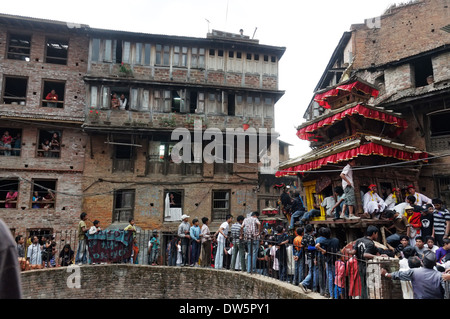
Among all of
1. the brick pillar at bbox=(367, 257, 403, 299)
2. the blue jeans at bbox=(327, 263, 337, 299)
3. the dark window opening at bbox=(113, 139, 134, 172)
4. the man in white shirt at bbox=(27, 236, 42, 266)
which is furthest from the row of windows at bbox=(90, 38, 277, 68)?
the brick pillar at bbox=(367, 257, 403, 299)

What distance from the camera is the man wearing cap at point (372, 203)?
11.6 meters

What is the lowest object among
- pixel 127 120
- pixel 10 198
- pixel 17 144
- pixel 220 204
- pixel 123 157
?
pixel 220 204

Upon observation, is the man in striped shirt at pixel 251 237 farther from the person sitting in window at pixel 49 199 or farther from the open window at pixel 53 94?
the open window at pixel 53 94

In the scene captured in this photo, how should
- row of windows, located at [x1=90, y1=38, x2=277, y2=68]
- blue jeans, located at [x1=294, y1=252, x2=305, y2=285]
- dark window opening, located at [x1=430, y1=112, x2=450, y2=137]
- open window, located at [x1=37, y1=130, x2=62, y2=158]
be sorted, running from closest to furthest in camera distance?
blue jeans, located at [x1=294, y1=252, x2=305, y2=285], dark window opening, located at [x1=430, y1=112, x2=450, y2=137], open window, located at [x1=37, y1=130, x2=62, y2=158], row of windows, located at [x1=90, y1=38, x2=277, y2=68]

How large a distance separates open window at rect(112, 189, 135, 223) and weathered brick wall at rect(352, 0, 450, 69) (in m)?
17.5

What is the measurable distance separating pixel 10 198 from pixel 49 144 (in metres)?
4.13

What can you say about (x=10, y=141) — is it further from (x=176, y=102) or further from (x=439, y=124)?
(x=439, y=124)

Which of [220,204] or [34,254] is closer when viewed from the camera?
[34,254]

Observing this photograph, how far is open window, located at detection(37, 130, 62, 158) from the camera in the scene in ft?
67.6

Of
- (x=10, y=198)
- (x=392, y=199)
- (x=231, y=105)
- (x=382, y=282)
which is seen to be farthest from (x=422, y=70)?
(x=10, y=198)

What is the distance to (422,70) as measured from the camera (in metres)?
16.6

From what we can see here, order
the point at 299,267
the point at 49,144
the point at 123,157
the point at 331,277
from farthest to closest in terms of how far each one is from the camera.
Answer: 1. the point at 123,157
2. the point at 49,144
3. the point at 299,267
4. the point at 331,277

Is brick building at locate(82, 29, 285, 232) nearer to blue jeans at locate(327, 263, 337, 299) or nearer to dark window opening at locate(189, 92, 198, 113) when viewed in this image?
dark window opening at locate(189, 92, 198, 113)

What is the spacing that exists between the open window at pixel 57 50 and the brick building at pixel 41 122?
0.08m
